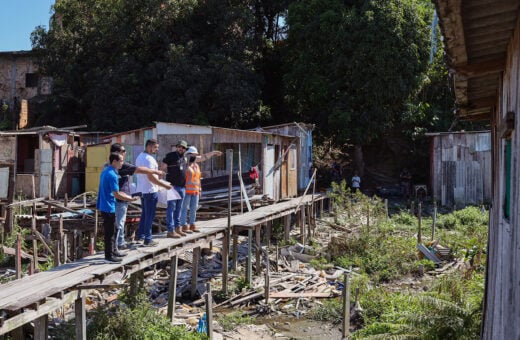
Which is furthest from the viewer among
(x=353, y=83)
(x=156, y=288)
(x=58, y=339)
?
(x=353, y=83)

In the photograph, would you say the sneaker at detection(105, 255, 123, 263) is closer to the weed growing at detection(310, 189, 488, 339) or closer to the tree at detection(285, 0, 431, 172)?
the weed growing at detection(310, 189, 488, 339)

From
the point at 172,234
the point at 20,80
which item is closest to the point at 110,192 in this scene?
the point at 172,234

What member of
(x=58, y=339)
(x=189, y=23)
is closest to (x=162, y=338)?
(x=58, y=339)

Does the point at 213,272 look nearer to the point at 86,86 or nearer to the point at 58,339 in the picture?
the point at 58,339

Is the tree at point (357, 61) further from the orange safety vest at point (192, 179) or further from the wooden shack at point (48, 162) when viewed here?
the orange safety vest at point (192, 179)

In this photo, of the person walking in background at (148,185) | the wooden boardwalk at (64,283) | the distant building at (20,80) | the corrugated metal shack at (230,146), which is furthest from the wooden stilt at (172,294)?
the distant building at (20,80)

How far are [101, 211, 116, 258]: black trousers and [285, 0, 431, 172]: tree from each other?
740 inches

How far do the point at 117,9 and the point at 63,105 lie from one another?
19.9 ft

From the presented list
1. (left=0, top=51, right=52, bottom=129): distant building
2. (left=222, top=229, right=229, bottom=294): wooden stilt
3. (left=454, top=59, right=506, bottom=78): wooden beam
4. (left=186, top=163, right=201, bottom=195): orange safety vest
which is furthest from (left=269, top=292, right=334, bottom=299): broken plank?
(left=0, top=51, right=52, bottom=129): distant building

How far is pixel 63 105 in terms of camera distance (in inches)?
1219

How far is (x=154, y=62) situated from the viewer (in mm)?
28000

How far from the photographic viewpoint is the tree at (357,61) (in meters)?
25.6

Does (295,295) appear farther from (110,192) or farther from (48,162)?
(48,162)

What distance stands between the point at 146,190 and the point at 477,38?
5.90m
